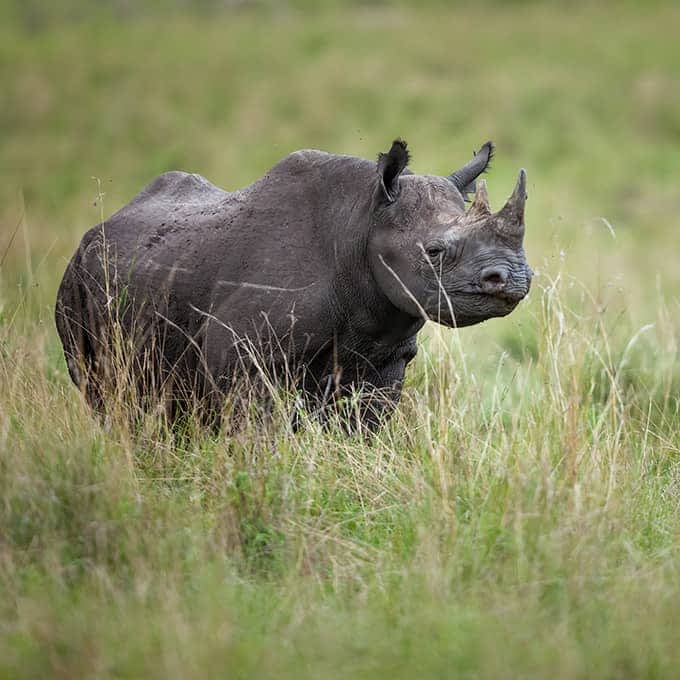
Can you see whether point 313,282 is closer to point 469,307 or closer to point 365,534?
point 469,307

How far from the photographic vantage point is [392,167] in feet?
21.3

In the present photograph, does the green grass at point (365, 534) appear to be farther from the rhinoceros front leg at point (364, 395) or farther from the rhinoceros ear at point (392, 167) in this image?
the rhinoceros ear at point (392, 167)

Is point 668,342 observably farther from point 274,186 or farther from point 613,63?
point 613,63

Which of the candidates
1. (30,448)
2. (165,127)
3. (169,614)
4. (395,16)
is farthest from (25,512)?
(395,16)

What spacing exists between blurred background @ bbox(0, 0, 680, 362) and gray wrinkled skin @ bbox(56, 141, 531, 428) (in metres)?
8.56

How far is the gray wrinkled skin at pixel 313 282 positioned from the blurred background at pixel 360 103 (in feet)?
28.1

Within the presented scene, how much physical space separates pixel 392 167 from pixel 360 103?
67.8ft

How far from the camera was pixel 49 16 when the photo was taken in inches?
1394

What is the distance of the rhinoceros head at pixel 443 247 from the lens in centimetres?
598

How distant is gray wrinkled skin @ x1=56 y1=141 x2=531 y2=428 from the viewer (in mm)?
6199

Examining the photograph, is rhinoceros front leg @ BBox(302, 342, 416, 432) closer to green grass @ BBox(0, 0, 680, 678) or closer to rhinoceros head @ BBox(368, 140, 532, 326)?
green grass @ BBox(0, 0, 680, 678)

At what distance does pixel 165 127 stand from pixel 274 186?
1911cm

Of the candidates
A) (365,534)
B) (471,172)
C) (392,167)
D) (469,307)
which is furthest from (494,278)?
(365,534)

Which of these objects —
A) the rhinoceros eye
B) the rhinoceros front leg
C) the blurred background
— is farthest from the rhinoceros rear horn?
the blurred background
